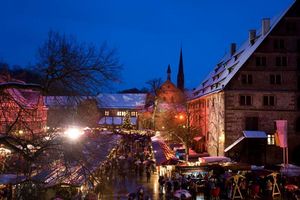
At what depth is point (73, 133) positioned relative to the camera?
42.9 ft

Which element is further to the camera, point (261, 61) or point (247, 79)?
point (247, 79)

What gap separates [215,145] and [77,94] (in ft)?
108

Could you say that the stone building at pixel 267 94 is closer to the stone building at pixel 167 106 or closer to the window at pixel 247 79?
the window at pixel 247 79

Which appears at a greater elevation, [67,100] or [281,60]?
[281,60]

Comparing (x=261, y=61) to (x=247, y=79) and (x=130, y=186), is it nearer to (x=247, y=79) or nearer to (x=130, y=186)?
(x=247, y=79)

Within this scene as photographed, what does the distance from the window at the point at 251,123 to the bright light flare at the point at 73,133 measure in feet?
88.4

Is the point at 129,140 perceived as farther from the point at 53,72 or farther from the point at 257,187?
the point at 53,72

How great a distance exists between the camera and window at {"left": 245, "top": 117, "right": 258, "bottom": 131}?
38188mm

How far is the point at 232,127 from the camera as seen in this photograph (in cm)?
3825

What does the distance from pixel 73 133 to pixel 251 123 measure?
27955 mm

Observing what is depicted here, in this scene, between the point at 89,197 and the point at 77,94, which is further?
the point at 89,197

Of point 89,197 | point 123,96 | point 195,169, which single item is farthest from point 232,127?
point 123,96

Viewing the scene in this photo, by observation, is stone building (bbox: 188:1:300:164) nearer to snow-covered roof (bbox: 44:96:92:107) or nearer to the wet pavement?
the wet pavement

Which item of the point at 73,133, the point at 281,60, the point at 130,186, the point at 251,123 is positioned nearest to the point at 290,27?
the point at 281,60
